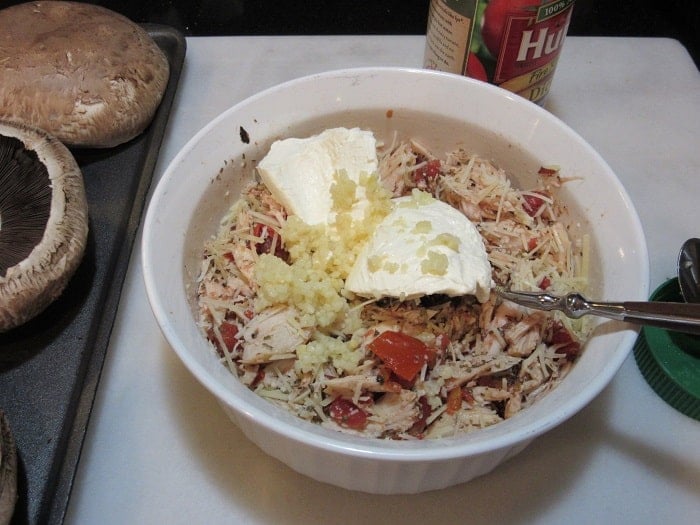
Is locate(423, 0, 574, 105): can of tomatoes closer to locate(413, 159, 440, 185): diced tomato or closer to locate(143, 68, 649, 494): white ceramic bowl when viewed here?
locate(143, 68, 649, 494): white ceramic bowl

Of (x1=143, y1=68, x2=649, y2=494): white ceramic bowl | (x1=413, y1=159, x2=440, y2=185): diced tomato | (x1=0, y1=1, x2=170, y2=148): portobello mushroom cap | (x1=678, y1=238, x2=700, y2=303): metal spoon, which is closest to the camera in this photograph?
(x1=143, y1=68, x2=649, y2=494): white ceramic bowl

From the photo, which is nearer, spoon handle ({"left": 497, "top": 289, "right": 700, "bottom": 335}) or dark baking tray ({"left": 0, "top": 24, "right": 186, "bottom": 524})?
spoon handle ({"left": 497, "top": 289, "right": 700, "bottom": 335})

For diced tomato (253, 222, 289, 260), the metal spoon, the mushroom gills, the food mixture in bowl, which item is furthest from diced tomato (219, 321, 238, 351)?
the metal spoon

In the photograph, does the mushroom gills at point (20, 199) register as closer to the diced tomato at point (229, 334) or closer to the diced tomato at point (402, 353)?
the diced tomato at point (229, 334)

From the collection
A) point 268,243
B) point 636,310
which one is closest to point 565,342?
point 636,310

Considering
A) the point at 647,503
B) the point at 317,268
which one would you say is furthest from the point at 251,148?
the point at 647,503

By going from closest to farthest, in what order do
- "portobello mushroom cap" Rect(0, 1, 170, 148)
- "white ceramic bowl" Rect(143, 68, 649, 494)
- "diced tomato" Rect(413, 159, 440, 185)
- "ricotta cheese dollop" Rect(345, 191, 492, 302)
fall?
"white ceramic bowl" Rect(143, 68, 649, 494) < "ricotta cheese dollop" Rect(345, 191, 492, 302) < "diced tomato" Rect(413, 159, 440, 185) < "portobello mushroom cap" Rect(0, 1, 170, 148)
